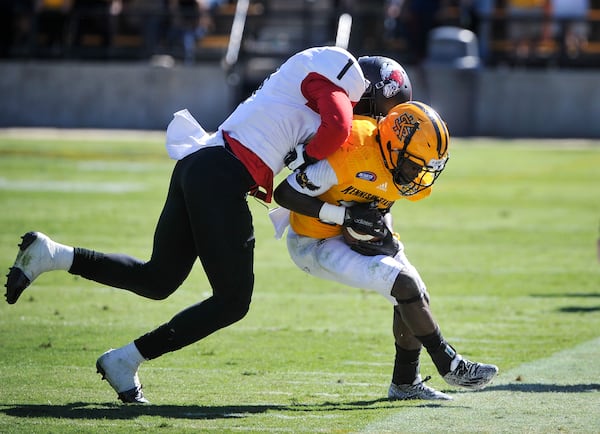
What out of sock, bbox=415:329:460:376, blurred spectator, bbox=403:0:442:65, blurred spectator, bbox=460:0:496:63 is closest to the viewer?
sock, bbox=415:329:460:376

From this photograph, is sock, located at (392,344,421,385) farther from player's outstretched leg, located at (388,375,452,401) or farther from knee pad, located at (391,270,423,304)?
knee pad, located at (391,270,423,304)

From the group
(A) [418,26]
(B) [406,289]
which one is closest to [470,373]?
(B) [406,289]

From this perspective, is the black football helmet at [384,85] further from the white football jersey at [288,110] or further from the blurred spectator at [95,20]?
the blurred spectator at [95,20]

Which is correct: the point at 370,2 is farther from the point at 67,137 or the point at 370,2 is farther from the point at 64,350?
the point at 64,350

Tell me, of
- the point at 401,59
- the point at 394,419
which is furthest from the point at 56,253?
the point at 401,59

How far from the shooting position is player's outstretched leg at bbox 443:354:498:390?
20.6 feet

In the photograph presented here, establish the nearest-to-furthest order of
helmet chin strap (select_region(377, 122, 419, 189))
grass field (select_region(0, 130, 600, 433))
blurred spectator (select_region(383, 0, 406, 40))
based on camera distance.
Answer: grass field (select_region(0, 130, 600, 433))
helmet chin strap (select_region(377, 122, 419, 189))
blurred spectator (select_region(383, 0, 406, 40))

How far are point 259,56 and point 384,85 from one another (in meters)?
19.8

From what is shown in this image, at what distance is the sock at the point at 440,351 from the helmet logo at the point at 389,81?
→ 4.45 ft

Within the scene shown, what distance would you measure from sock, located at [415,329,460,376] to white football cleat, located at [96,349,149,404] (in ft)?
5.02

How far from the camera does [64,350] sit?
299 inches

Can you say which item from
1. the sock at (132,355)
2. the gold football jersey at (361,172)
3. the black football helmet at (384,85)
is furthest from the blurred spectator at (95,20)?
the sock at (132,355)

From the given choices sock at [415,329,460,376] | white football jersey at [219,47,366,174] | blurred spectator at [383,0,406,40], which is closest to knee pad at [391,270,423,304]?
sock at [415,329,460,376]

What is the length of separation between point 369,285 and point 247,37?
20422mm
